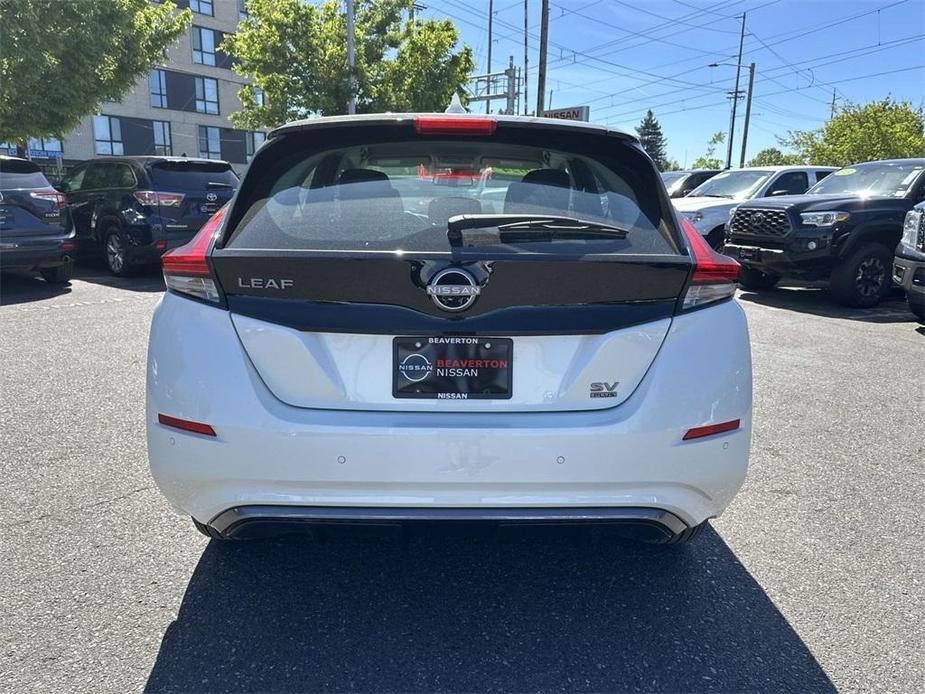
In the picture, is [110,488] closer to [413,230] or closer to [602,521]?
[413,230]

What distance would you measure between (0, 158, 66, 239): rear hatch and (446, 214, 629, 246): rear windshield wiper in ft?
28.5

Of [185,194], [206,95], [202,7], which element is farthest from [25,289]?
[202,7]

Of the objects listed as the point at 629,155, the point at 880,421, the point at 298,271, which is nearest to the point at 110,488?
the point at 298,271

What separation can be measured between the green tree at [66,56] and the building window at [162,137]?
26.3 m

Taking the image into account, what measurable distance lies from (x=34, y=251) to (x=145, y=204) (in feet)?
5.47

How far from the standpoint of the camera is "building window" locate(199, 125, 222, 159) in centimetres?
4516

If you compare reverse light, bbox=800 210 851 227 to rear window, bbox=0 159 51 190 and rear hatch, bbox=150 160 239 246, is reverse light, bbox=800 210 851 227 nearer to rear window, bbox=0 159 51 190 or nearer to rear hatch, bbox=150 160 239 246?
rear hatch, bbox=150 160 239 246

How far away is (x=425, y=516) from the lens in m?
2.17

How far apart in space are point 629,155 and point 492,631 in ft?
5.61

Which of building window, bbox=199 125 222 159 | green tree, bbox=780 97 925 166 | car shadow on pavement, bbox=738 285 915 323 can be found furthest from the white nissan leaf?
building window, bbox=199 125 222 159

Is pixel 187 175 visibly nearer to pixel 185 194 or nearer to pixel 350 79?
pixel 185 194

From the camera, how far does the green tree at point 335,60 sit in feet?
79.9

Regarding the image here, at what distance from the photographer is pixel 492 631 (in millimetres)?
2449

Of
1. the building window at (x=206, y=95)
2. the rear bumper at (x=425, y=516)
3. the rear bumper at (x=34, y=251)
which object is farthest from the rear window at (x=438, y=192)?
the building window at (x=206, y=95)
